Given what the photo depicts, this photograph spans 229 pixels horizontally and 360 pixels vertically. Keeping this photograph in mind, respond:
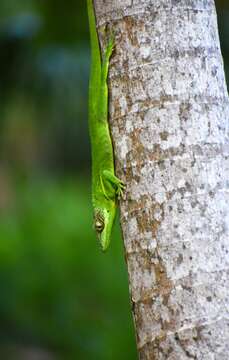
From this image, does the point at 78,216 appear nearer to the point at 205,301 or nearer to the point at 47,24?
the point at 47,24

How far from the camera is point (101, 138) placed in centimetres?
357

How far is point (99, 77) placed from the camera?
3.49m

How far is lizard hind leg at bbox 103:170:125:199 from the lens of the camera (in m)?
3.17

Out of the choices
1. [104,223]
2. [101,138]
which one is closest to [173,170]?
[101,138]

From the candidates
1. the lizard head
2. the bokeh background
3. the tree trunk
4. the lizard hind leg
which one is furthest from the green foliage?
the tree trunk

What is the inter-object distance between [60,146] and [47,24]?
81.7 inches

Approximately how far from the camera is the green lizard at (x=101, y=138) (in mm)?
3336

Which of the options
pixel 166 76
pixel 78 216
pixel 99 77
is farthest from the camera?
pixel 78 216

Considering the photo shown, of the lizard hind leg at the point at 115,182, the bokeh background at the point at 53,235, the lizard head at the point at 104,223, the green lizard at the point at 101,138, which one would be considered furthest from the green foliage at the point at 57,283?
the lizard hind leg at the point at 115,182

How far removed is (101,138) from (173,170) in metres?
0.67

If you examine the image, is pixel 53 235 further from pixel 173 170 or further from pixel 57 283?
pixel 173 170

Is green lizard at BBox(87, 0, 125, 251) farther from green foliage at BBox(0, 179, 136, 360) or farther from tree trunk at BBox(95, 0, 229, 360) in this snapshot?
green foliage at BBox(0, 179, 136, 360)

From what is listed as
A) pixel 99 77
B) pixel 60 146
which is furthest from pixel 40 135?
pixel 99 77

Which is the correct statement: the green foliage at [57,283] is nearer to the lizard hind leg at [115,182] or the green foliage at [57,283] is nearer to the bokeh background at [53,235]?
the bokeh background at [53,235]
